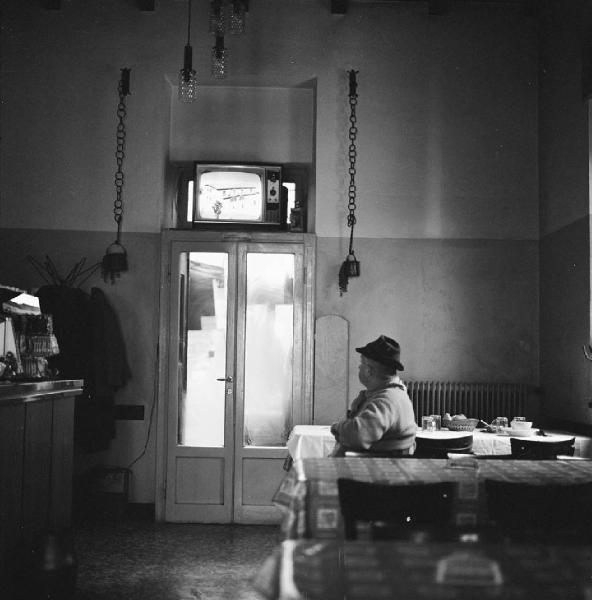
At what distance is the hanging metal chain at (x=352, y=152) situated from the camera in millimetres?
6047

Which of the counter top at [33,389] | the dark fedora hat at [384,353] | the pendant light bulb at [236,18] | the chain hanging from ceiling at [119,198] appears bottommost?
the counter top at [33,389]

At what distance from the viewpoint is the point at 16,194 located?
6.09 meters

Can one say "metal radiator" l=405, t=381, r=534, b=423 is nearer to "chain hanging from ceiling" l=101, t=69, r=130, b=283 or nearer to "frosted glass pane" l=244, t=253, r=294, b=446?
"frosted glass pane" l=244, t=253, r=294, b=446

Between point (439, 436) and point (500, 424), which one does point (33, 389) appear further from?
point (500, 424)

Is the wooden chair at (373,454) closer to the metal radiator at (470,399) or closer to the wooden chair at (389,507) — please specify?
the wooden chair at (389,507)

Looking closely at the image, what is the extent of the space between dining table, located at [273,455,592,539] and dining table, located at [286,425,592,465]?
1427 mm

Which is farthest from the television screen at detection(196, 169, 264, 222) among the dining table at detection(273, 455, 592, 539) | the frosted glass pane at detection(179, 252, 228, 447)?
the dining table at detection(273, 455, 592, 539)

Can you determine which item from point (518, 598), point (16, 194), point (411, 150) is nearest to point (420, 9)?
point (411, 150)

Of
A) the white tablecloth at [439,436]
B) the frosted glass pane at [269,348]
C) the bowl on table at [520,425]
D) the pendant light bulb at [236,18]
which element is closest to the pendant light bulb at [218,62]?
the pendant light bulb at [236,18]

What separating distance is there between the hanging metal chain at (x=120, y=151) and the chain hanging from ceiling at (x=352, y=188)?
189 centimetres

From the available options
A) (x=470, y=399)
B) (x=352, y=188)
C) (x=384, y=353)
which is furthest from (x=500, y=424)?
(x=352, y=188)

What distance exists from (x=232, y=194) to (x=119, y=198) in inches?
37.3

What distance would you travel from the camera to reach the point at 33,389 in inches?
145

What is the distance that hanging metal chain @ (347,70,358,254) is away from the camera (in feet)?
19.8
